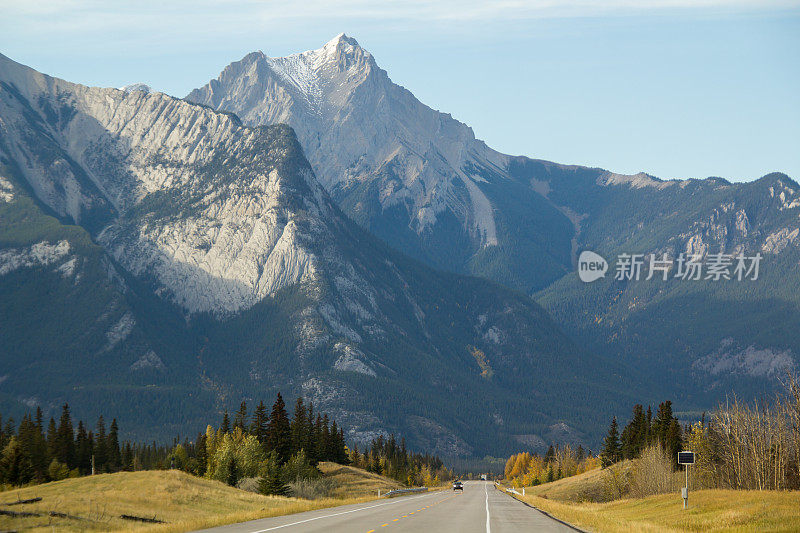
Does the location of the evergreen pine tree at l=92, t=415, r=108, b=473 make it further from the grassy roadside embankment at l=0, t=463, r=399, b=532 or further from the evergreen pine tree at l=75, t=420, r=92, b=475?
the grassy roadside embankment at l=0, t=463, r=399, b=532

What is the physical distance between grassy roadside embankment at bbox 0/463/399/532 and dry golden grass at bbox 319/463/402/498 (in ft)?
150

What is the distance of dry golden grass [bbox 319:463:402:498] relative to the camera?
142375mm

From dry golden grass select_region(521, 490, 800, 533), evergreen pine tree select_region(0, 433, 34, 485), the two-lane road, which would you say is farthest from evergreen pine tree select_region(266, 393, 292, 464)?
the two-lane road

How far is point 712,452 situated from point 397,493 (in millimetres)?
44330

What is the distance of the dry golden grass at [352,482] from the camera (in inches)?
5605

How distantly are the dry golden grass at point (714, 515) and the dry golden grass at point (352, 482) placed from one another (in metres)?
67.5

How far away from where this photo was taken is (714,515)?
61.5 meters

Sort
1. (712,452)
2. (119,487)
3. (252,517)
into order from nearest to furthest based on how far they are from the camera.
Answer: (252,517) < (119,487) < (712,452)

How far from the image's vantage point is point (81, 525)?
59219mm

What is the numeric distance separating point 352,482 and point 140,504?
7955 cm

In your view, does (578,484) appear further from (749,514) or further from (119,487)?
(749,514)

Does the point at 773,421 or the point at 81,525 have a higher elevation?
the point at 773,421

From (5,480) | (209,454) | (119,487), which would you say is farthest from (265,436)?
(119,487)

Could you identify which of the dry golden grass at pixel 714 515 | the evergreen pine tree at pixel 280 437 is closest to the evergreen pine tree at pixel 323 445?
the evergreen pine tree at pixel 280 437
